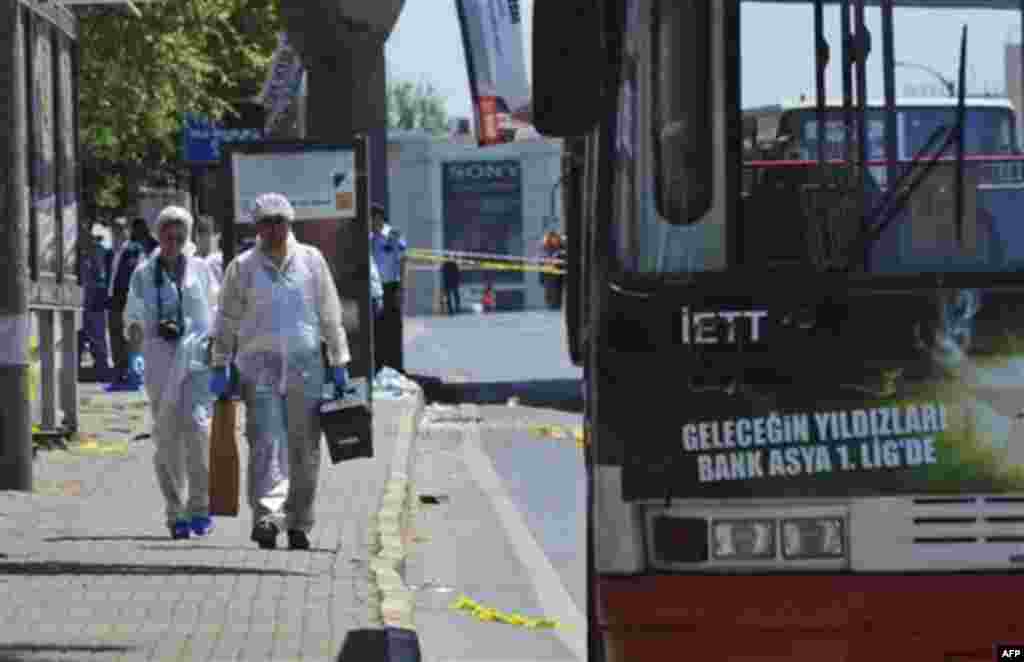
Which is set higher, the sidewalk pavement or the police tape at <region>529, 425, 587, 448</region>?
the sidewalk pavement

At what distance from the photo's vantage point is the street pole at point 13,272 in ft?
53.1

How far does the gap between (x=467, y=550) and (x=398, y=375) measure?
11.9 metres

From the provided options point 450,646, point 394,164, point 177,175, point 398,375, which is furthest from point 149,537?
point 394,164

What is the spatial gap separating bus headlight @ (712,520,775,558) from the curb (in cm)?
253

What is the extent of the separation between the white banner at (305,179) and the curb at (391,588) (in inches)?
102

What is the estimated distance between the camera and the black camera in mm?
14203

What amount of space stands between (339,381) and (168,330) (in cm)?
133

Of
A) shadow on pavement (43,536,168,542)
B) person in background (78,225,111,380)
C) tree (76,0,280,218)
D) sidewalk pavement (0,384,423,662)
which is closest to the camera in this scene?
sidewalk pavement (0,384,423,662)

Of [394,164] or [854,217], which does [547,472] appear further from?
[394,164]

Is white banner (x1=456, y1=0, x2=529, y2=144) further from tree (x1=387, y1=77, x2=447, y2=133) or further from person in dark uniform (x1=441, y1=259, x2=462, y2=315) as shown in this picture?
tree (x1=387, y1=77, x2=447, y2=133)

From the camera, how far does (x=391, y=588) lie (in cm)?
1193

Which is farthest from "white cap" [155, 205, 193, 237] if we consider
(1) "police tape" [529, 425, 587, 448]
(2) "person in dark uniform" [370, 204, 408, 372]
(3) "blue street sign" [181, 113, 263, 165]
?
(3) "blue street sign" [181, 113, 263, 165]

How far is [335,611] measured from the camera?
36.0 ft

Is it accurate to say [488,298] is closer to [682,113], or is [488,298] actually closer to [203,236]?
[203,236]
